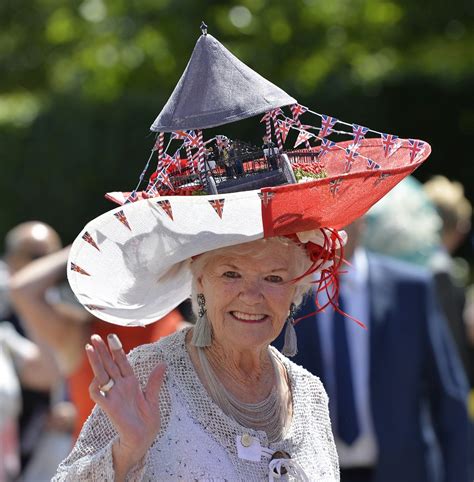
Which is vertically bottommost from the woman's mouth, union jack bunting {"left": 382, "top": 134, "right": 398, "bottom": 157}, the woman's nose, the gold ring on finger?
the gold ring on finger

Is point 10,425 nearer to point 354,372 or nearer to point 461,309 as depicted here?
point 354,372

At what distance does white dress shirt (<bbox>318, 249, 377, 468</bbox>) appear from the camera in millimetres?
5566

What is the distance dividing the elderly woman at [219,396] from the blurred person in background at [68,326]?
147 centimetres

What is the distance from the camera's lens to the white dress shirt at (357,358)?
18.3 ft

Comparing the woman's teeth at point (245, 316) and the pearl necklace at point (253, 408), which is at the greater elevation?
the woman's teeth at point (245, 316)

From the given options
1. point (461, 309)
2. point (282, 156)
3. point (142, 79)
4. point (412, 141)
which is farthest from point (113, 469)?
point (142, 79)

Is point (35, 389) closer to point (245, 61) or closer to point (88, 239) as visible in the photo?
point (88, 239)

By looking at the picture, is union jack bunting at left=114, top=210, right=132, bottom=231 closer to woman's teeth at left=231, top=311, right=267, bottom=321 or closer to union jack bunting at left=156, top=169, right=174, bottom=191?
union jack bunting at left=156, top=169, right=174, bottom=191

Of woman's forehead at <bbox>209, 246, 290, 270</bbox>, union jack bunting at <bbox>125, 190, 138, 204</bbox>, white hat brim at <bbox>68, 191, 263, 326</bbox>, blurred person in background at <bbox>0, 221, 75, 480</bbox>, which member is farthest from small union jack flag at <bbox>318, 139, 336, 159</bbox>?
blurred person in background at <bbox>0, 221, 75, 480</bbox>

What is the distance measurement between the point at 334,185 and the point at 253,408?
0.67m

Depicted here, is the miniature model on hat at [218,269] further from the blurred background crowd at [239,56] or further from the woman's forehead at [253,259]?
the blurred background crowd at [239,56]

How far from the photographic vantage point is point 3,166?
1927cm

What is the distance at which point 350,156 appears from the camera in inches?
141

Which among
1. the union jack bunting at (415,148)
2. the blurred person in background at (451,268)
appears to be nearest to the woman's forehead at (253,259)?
the union jack bunting at (415,148)
